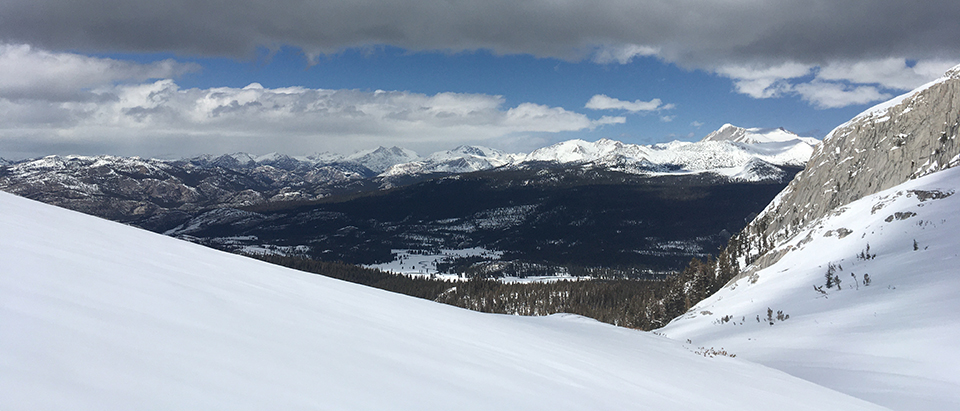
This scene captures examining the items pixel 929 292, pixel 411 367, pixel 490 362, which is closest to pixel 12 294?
pixel 411 367

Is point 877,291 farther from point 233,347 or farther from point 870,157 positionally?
point 870,157

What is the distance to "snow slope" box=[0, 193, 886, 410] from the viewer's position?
288 centimetres

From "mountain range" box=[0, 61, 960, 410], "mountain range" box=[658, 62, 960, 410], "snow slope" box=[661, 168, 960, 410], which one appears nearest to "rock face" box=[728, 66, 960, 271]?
"mountain range" box=[658, 62, 960, 410]

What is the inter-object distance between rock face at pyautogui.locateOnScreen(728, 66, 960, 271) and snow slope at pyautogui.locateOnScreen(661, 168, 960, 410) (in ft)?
49.6

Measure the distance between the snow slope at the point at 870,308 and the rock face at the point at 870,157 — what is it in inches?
596

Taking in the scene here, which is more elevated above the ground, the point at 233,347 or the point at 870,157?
the point at 870,157

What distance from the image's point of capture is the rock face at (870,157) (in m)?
64.8

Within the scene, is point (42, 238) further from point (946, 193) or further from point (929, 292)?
point (946, 193)

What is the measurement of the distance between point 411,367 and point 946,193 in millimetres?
49046

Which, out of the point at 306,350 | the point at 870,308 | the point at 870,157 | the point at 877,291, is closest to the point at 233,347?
the point at 306,350

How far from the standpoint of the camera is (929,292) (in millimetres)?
20953

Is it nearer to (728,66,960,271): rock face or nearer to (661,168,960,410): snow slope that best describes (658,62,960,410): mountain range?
(661,168,960,410): snow slope

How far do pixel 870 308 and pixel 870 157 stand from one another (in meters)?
67.5

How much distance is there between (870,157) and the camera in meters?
72.8
